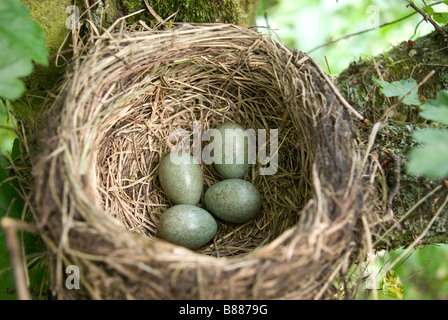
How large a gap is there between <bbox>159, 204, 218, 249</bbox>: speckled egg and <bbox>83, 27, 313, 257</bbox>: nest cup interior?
0.13 m

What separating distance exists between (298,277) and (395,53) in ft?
5.58

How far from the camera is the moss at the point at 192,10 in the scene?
1.82 meters

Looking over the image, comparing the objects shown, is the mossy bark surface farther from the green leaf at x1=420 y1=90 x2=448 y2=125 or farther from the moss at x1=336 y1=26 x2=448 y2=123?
the green leaf at x1=420 y1=90 x2=448 y2=125

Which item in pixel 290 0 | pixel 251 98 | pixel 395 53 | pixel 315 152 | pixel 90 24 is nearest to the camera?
pixel 315 152

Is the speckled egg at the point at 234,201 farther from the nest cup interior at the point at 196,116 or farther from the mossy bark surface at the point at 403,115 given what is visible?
the mossy bark surface at the point at 403,115

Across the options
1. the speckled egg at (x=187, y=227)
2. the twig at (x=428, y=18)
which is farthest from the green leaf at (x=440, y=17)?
the speckled egg at (x=187, y=227)

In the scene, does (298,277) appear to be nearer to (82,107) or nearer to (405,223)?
(405,223)

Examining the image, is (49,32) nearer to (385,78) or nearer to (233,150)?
(233,150)

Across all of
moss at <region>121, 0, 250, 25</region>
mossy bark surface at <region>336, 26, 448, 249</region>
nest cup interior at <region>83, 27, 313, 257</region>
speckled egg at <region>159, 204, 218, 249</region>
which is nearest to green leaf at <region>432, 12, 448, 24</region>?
mossy bark surface at <region>336, 26, 448, 249</region>

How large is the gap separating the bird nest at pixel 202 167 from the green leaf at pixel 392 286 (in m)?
0.59

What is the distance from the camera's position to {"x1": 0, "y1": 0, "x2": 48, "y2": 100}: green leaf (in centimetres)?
124

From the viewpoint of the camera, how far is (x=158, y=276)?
3.81 ft

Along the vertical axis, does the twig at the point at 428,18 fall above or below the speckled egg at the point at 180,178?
above

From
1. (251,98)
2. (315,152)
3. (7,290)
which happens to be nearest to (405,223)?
(315,152)
